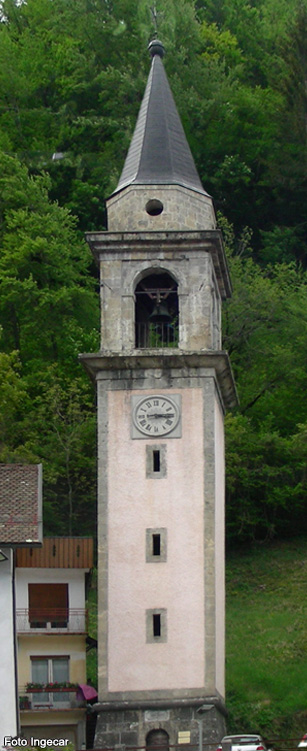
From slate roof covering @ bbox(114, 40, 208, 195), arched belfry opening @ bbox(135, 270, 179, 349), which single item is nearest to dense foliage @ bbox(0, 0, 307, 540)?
arched belfry opening @ bbox(135, 270, 179, 349)

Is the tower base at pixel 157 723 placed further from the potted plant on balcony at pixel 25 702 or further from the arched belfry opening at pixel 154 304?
the arched belfry opening at pixel 154 304

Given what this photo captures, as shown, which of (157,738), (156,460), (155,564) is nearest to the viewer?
(157,738)

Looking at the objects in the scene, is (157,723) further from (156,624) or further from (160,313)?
(160,313)

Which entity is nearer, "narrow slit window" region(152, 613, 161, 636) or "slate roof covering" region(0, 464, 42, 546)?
"slate roof covering" region(0, 464, 42, 546)

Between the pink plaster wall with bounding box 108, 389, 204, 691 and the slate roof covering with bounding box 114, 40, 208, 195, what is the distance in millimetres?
7585

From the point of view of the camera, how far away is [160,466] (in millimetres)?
46500

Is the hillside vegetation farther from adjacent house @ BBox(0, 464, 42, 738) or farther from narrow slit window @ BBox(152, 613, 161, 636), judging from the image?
adjacent house @ BBox(0, 464, 42, 738)

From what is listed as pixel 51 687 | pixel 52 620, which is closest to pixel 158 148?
pixel 52 620

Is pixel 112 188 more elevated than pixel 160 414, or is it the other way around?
pixel 112 188

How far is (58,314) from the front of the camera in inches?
2746

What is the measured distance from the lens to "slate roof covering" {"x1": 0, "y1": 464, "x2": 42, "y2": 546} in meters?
37.8

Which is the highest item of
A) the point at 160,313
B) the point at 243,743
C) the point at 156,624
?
the point at 160,313

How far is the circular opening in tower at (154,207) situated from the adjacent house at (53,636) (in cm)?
1084

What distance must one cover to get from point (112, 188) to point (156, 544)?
114 feet
